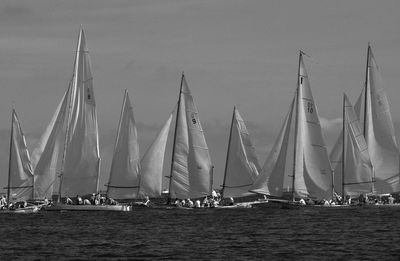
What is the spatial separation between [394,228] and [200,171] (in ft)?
119

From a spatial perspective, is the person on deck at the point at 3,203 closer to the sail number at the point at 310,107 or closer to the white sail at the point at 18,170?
the white sail at the point at 18,170

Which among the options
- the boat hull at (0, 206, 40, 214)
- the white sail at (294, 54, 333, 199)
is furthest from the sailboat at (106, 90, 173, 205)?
the white sail at (294, 54, 333, 199)

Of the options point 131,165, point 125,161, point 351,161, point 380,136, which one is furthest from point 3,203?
point 380,136

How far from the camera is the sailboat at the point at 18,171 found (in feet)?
375

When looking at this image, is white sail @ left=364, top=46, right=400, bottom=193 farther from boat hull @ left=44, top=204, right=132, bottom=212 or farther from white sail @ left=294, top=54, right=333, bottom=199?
boat hull @ left=44, top=204, right=132, bottom=212

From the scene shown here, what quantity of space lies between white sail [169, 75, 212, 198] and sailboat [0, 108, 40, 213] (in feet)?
59.6

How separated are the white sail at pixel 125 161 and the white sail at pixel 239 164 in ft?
37.8

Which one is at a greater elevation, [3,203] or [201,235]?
[3,203]

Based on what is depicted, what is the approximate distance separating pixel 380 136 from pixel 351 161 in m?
7.91

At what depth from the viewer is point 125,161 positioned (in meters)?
123

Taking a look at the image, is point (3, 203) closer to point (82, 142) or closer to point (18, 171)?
point (18, 171)

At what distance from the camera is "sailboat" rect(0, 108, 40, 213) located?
11431 centimetres

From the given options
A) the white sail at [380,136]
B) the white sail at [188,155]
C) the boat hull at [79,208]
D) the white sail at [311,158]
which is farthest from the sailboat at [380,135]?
the boat hull at [79,208]

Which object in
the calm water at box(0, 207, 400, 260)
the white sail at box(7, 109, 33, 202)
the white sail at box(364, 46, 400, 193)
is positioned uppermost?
the white sail at box(364, 46, 400, 193)
